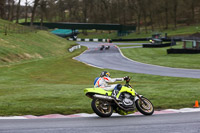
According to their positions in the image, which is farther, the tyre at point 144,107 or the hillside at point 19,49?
the hillside at point 19,49

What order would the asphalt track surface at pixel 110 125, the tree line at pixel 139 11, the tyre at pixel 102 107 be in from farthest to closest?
the tree line at pixel 139 11 → the tyre at pixel 102 107 → the asphalt track surface at pixel 110 125

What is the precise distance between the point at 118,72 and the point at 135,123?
81.3ft

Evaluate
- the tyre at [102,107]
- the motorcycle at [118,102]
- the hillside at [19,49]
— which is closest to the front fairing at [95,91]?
the motorcycle at [118,102]

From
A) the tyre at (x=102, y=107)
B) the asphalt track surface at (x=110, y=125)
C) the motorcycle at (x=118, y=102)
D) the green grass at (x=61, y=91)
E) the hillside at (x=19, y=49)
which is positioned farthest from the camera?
the hillside at (x=19, y=49)

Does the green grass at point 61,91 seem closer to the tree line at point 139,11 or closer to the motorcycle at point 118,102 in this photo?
the motorcycle at point 118,102

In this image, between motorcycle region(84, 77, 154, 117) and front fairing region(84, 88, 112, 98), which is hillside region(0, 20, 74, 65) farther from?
motorcycle region(84, 77, 154, 117)

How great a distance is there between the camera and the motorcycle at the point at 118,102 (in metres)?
10.9

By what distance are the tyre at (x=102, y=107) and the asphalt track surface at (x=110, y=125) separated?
217mm

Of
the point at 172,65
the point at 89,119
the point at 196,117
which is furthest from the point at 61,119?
the point at 172,65

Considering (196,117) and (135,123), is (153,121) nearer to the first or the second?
(135,123)

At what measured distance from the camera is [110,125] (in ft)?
31.1

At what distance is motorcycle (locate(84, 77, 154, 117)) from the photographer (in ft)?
35.6

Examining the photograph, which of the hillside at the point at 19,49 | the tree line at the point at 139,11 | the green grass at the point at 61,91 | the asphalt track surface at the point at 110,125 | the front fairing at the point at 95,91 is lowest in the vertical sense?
the green grass at the point at 61,91

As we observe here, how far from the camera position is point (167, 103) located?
531 inches
